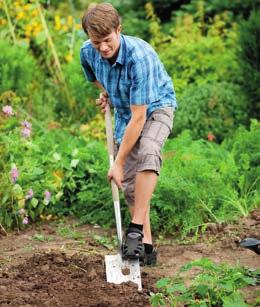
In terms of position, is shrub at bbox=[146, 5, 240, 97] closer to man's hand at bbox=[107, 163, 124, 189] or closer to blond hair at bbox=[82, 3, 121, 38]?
man's hand at bbox=[107, 163, 124, 189]

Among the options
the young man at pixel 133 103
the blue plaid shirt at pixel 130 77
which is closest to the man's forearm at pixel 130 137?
the young man at pixel 133 103

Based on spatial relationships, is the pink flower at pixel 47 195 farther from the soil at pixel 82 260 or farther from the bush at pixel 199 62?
the bush at pixel 199 62

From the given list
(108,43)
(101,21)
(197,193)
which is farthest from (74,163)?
(101,21)

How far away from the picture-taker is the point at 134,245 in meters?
4.56

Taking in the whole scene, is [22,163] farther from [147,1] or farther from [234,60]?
[147,1]

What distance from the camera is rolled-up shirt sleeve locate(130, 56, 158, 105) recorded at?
4.41 metres

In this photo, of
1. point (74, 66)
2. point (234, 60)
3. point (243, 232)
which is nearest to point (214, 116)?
point (234, 60)

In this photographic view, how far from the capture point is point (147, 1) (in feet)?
31.5

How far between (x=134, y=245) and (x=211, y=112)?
2.85m

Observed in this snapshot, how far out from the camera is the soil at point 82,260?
4312mm

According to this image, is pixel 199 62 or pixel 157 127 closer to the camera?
pixel 157 127

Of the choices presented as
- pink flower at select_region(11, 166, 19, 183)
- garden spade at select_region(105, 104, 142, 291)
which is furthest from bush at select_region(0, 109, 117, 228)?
garden spade at select_region(105, 104, 142, 291)

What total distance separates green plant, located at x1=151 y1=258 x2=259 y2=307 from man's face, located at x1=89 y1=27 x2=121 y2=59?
1.21m

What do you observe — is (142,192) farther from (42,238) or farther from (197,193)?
(42,238)
